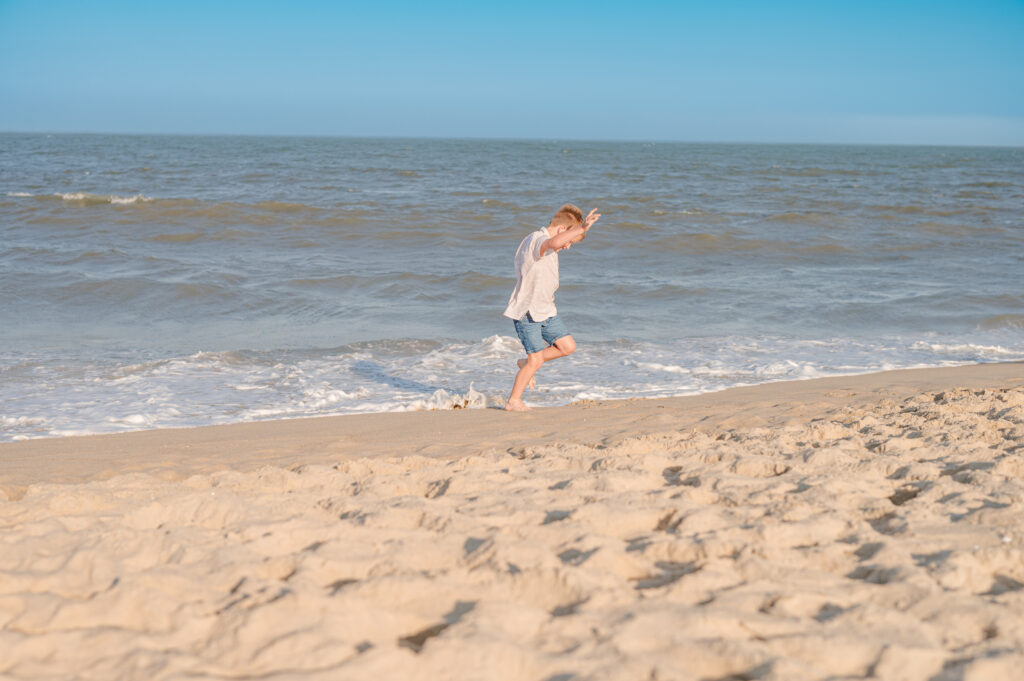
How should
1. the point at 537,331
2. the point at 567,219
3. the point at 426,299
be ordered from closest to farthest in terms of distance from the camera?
the point at 567,219, the point at 537,331, the point at 426,299

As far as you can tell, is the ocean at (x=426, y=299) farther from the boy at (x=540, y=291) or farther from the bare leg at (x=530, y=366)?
the boy at (x=540, y=291)

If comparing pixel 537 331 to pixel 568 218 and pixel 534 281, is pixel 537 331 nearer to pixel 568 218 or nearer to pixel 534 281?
pixel 534 281

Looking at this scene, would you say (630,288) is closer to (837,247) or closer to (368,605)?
(837,247)

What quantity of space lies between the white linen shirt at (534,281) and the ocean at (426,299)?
3.62ft

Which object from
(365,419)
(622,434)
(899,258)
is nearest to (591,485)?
(622,434)

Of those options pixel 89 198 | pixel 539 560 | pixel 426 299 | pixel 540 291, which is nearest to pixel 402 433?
pixel 540 291

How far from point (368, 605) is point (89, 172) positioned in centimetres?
3311

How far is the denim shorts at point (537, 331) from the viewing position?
6.23 meters

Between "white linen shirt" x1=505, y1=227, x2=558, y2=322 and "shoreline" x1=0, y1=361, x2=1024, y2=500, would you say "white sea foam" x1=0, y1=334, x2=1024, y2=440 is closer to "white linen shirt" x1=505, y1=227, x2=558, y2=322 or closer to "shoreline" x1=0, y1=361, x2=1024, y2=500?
"shoreline" x1=0, y1=361, x2=1024, y2=500

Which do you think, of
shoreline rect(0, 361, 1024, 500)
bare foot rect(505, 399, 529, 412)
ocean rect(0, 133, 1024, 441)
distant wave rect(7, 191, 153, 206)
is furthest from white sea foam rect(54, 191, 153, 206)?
bare foot rect(505, 399, 529, 412)

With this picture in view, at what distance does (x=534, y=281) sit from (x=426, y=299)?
5540mm

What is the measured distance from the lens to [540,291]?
6090 millimetres

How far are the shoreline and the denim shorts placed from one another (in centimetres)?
51

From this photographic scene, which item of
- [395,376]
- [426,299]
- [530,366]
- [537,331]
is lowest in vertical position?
→ [395,376]
